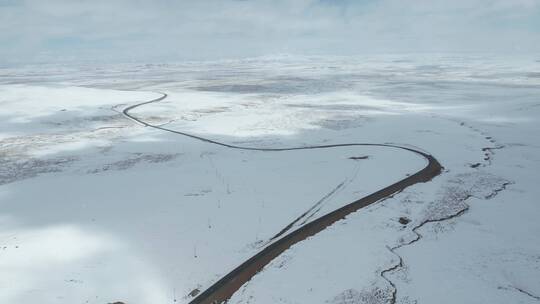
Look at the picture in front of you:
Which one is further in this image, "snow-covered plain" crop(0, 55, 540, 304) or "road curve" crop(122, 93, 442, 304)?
"snow-covered plain" crop(0, 55, 540, 304)

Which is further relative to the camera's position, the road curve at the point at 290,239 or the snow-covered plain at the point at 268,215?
the snow-covered plain at the point at 268,215

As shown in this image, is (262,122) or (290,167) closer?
(290,167)

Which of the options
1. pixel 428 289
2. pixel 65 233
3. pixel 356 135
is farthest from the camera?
pixel 356 135

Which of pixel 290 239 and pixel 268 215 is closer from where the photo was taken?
pixel 290 239

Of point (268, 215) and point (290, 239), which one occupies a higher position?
point (268, 215)

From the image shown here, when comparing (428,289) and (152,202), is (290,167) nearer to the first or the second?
(152,202)

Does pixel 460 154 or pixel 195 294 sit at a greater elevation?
pixel 460 154

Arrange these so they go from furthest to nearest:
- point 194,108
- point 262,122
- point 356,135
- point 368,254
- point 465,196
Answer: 1. point 194,108
2. point 262,122
3. point 356,135
4. point 465,196
5. point 368,254

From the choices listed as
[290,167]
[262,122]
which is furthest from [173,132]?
[290,167]
